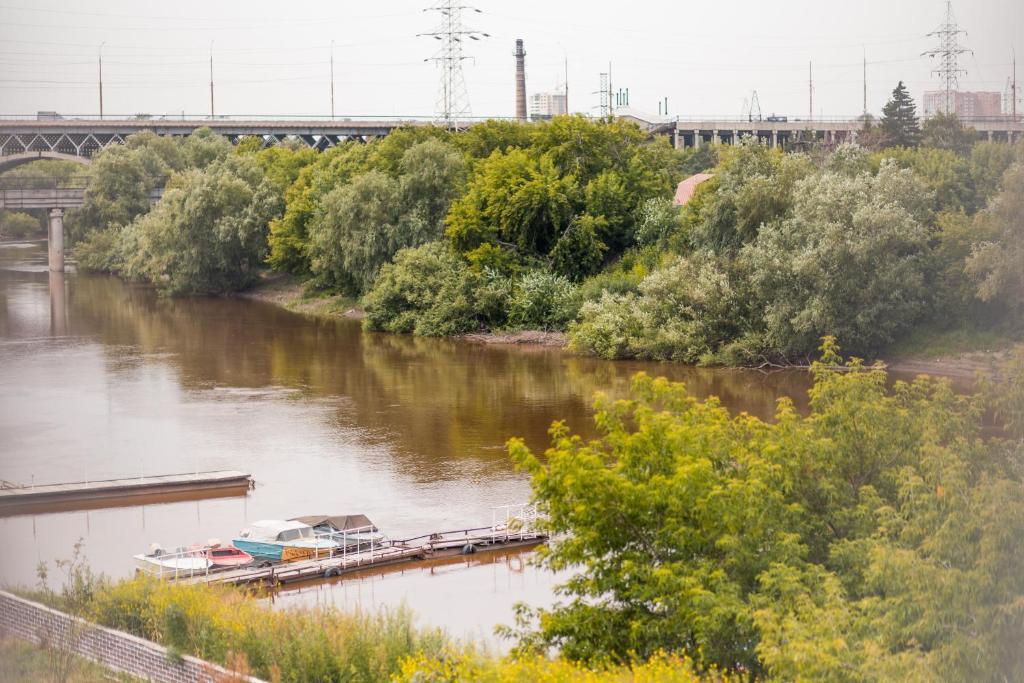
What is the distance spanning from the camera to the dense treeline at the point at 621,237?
79.2 ft

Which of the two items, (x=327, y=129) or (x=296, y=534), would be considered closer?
(x=296, y=534)

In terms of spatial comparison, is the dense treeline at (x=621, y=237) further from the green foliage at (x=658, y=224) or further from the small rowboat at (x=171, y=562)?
the small rowboat at (x=171, y=562)

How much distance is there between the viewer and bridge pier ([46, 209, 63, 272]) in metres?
42.2

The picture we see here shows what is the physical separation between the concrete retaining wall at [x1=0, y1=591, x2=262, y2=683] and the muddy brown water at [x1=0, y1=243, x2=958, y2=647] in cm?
35

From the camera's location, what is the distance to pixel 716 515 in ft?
31.8

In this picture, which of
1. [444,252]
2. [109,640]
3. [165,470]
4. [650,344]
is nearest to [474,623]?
[109,640]

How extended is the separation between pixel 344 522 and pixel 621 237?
1818cm

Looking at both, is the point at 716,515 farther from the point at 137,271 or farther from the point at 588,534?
the point at 137,271

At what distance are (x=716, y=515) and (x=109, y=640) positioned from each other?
15.5ft

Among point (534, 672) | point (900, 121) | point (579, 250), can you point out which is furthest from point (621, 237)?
point (534, 672)

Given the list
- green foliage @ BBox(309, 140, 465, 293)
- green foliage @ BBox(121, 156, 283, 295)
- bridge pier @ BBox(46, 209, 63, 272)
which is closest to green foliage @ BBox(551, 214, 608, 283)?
green foliage @ BBox(309, 140, 465, 293)

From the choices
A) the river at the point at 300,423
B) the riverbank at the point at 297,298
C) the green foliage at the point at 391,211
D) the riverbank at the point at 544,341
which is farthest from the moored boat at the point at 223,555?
the riverbank at the point at 297,298

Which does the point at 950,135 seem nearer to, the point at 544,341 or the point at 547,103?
the point at 544,341

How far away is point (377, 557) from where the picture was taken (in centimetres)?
1380
